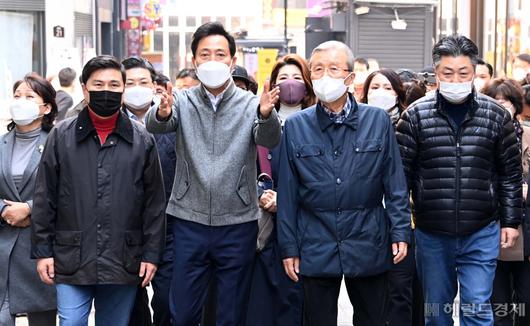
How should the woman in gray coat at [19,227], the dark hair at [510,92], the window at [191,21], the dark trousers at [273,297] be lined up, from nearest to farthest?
the woman in gray coat at [19,227] → the dark trousers at [273,297] → the dark hair at [510,92] → the window at [191,21]

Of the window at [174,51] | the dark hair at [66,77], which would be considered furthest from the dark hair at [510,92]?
the window at [174,51]

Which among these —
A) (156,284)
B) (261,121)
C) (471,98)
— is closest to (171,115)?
(261,121)

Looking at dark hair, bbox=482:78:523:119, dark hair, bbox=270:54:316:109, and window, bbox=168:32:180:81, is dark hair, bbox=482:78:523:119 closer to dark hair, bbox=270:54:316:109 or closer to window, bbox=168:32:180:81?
dark hair, bbox=270:54:316:109

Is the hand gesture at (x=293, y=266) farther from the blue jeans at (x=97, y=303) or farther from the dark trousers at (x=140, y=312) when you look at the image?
the dark trousers at (x=140, y=312)

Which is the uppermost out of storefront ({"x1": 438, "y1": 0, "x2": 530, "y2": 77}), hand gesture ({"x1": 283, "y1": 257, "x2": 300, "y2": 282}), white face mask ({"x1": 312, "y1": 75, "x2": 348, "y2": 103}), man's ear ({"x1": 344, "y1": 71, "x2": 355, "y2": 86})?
storefront ({"x1": 438, "y1": 0, "x2": 530, "y2": 77})

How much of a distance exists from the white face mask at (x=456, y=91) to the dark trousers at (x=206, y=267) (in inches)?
58.0

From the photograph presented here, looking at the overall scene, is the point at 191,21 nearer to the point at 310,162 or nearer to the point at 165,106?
the point at 165,106

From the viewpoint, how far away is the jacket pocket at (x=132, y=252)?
5.91 meters

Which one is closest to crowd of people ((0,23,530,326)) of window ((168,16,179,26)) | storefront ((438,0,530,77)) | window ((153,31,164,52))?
storefront ((438,0,530,77))

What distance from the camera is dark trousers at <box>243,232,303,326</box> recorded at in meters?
7.00

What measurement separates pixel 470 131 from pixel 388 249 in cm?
104

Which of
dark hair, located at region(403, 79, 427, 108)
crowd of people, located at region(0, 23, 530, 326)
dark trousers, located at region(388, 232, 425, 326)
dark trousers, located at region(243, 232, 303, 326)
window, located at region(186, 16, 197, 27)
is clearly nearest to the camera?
crowd of people, located at region(0, 23, 530, 326)

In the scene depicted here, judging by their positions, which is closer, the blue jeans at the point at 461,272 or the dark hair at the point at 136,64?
the blue jeans at the point at 461,272

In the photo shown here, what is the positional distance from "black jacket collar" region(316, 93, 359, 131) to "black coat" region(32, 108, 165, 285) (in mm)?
1048
